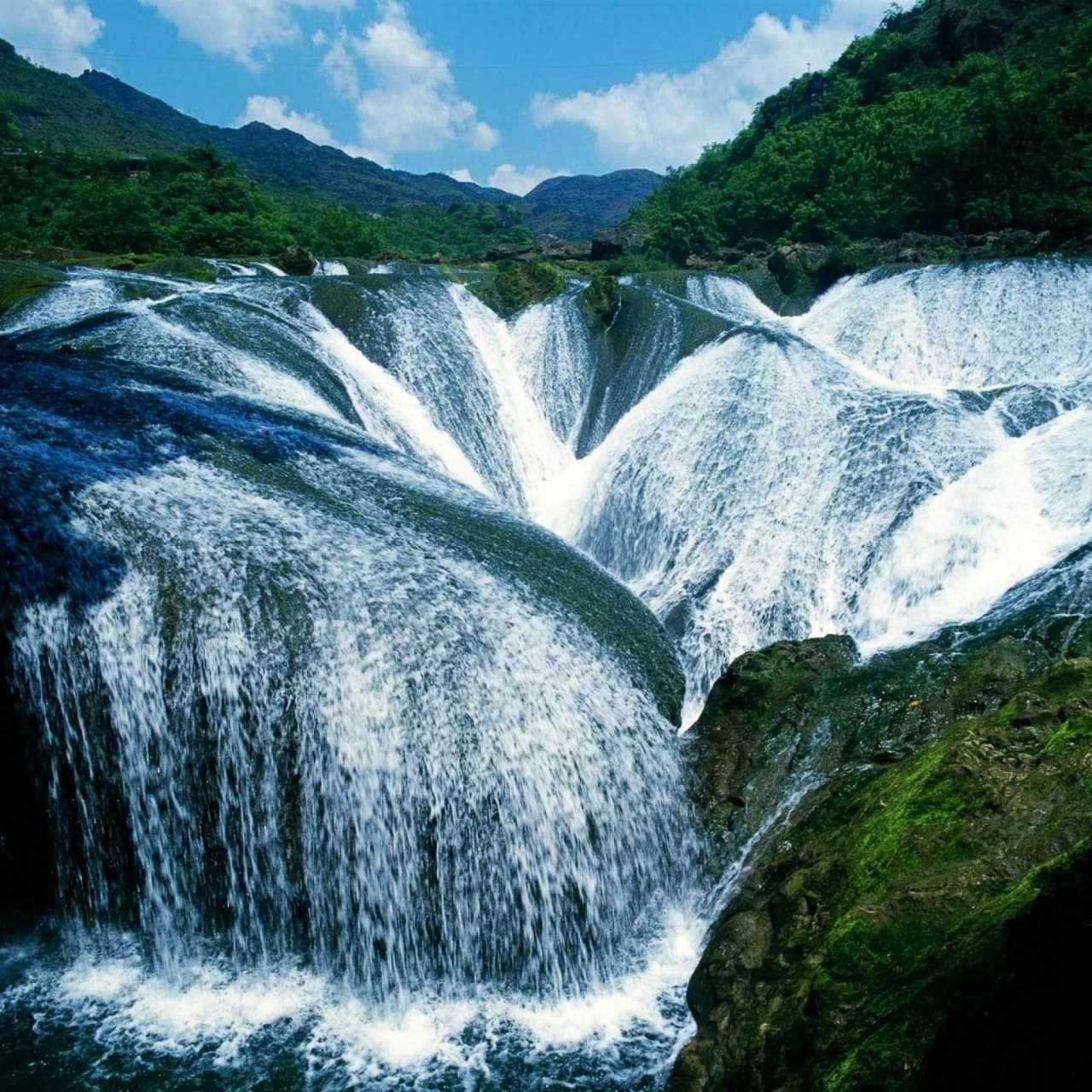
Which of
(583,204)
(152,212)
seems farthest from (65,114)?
(583,204)

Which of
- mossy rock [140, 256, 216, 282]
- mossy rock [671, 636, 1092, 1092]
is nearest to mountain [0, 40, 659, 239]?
mossy rock [140, 256, 216, 282]

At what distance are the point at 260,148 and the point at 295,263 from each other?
539 ft

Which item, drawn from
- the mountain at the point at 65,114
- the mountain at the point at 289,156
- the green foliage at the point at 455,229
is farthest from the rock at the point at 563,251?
the mountain at the point at 289,156

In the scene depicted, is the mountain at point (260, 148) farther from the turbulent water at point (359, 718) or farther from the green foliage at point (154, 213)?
the turbulent water at point (359, 718)

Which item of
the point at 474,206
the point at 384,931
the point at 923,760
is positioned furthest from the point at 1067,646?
the point at 474,206

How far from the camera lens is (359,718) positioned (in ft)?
17.5

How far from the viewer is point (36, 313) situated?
12852 mm

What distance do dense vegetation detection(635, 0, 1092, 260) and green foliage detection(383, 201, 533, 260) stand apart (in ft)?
65.9

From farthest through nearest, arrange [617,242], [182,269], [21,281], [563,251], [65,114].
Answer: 1. [65,114]
2. [563,251]
3. [617,242]
4. [182,269]
5. [21,281]

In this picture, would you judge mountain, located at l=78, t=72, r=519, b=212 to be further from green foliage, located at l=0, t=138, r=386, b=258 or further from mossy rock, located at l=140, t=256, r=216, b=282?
mossy rock, located at l=140, t=256, r=216, b=282

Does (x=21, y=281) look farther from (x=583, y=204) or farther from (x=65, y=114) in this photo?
(x=583, y=204)

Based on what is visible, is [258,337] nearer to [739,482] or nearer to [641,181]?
[739,482]

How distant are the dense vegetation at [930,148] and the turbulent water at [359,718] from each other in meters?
17.5

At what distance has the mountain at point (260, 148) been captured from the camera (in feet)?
301
